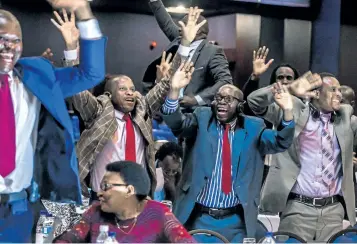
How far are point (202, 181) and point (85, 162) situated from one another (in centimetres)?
72

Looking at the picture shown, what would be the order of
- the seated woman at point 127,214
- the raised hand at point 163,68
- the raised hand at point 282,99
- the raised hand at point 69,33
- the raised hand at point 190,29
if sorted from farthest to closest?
the raised hand at point 163,68 < the raised hand at point 190,29 < the raised hand at point 282,99 < the raised hand at point 69,33 < the seated woman at point 127,214

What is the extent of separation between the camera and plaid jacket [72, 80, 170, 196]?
161 inches

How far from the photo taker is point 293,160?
451 centimetres

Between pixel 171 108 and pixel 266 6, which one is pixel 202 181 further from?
pixel 266 6

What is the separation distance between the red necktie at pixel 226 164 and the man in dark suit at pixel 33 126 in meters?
1.30

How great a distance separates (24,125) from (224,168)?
5.11ft

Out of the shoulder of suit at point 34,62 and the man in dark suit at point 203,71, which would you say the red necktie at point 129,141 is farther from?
the shoulder of suit at point 34,62

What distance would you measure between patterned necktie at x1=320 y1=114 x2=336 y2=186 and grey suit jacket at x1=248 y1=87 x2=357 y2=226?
6cm

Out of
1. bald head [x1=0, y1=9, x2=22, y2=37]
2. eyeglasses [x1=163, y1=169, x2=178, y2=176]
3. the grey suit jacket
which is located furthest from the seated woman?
eyeglasses [x1=163, y1=169, x2=178, y2=176]

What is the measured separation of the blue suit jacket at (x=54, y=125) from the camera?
10.2 ft

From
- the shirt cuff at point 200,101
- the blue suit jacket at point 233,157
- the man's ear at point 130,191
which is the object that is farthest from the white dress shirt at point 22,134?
the shirt cuff at point 200,101

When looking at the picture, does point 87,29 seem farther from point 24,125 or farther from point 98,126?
point 98,126

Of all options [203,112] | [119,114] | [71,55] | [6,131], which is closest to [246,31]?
[203,112]

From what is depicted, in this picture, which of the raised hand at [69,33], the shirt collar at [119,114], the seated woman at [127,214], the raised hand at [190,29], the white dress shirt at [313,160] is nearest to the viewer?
the seated woman at [127,214]
